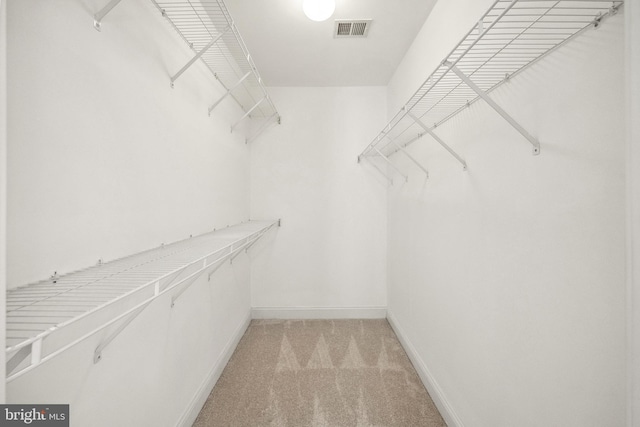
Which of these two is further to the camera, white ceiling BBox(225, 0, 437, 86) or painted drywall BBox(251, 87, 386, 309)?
painted drywall BBox(251, 87, 386, 309)

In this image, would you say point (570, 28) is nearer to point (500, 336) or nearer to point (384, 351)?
point (500, 336)

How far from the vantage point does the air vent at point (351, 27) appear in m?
1.79

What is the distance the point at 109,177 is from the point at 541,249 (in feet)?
4.62

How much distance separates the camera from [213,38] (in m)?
1.28

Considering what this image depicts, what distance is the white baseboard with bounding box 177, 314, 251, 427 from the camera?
1.42 meters

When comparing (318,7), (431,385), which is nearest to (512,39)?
(318,7)

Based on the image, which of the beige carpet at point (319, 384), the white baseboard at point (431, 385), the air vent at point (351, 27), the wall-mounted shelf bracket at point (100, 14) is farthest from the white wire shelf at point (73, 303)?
the air vent at point (351, 27)

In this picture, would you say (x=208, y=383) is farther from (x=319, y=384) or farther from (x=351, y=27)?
(x=351, y=27)

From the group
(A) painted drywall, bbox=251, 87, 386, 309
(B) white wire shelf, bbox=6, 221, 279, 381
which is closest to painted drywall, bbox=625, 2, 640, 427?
(B) white wire shelf, bbox=6, 221, 279, 381

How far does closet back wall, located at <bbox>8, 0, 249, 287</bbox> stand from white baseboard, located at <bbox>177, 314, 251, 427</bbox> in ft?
3.01

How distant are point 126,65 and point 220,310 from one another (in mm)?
1523

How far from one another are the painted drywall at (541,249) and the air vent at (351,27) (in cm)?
54

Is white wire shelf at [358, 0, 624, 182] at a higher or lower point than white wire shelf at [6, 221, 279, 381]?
higher

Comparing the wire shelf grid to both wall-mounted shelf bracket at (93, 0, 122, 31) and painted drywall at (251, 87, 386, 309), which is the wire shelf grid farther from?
painted drywall at (251, 87, 386, 309)
